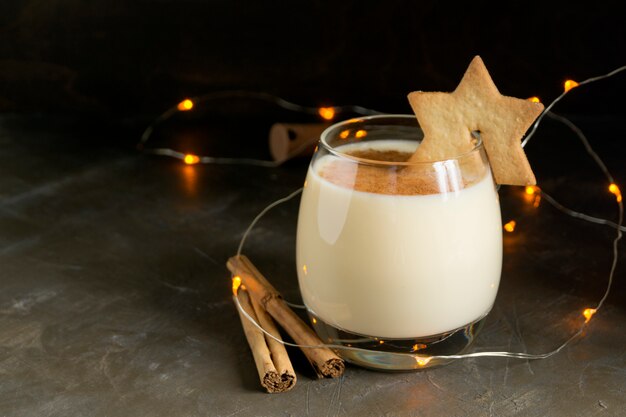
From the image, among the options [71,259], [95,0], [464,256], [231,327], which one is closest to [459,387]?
[464,256]

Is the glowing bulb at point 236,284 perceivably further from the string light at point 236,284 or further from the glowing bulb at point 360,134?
the glowing bulb at point 360,134

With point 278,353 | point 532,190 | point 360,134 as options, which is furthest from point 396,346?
point 532,190

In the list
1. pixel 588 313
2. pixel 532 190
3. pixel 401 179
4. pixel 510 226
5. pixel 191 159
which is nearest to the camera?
pixel 401 179

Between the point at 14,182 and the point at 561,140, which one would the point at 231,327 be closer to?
the point at 14,182

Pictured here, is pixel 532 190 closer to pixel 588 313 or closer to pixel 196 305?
pixel 588 313

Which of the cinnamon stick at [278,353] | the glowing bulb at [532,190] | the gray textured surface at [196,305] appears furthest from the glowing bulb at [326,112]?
the cinnamon stick at [278,353]

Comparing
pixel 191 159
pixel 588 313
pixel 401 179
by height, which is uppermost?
pixel 401 179
